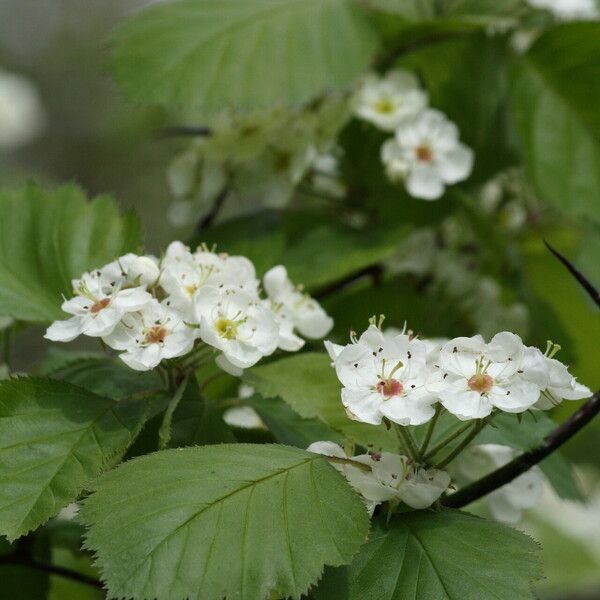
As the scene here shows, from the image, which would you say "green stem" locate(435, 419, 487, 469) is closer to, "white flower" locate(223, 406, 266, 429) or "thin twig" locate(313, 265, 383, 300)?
"white flower" locate(223, 406, 266, 429)

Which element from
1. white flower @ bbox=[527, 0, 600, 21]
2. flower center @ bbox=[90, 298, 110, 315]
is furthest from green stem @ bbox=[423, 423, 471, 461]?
white flower @ bbox=[527, 0, 600, 21]

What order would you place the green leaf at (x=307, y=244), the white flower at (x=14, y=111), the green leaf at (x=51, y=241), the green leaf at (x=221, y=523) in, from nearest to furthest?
the green leaf at (x=221, y=523), the green leaf at (x=51, y=241), the green leaf at (x=307, y=244), the white flower at (x=14, y=111)

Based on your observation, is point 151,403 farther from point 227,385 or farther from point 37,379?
point 227,385

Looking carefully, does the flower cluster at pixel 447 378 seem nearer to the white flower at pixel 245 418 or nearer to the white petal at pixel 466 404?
the white petal at pixel 466 404

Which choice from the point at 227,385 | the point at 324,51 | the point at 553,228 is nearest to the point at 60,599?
the point at 227,385

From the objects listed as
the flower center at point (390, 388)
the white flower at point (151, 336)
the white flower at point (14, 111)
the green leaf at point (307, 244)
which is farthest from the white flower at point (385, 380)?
the white flower at point (14, 111)

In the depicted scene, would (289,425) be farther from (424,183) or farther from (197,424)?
(424,183)
